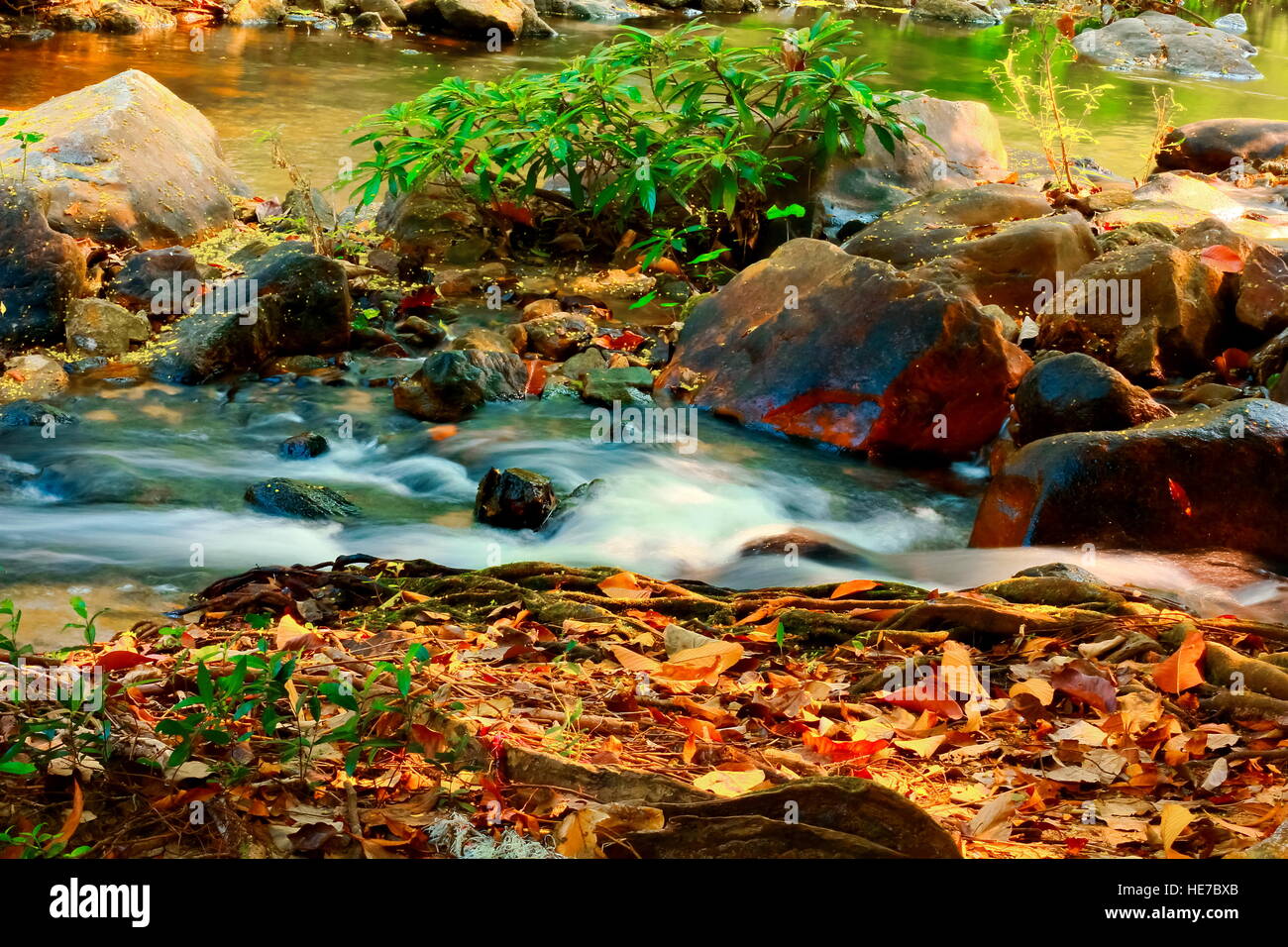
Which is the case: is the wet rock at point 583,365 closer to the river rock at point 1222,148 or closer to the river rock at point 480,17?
the river rock at point 1222,148

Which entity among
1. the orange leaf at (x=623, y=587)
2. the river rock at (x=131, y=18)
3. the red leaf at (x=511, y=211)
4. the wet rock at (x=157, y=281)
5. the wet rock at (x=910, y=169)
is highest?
the river rock at (x=131, y=18)

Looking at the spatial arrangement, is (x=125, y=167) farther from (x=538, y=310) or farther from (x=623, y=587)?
(x=623, y=587)

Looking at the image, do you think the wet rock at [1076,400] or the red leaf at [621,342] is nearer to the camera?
the wet rock at [1076,400]

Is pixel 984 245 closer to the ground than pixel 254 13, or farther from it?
closer to the ground

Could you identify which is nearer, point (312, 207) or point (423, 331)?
point (423, 331)

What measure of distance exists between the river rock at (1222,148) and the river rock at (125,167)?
9.53 m

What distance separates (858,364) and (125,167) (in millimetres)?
5721

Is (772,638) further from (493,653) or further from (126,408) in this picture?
(126,408)

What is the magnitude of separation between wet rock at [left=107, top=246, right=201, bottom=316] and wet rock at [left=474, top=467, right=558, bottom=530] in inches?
→ 125

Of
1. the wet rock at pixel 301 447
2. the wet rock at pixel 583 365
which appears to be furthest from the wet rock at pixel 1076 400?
the wet rock at pixel 301 447

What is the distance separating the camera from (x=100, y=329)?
7090 millimetres

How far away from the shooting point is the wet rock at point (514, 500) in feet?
18.0

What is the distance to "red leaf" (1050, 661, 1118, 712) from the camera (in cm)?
301

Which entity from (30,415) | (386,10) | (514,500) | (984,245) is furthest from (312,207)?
(386,10)
